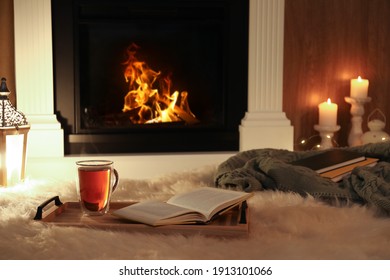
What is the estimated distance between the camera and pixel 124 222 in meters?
1.48

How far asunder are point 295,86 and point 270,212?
7.12 feet

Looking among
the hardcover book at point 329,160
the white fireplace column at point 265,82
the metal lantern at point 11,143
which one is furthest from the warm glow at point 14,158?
the white fireplace column at point 265,82

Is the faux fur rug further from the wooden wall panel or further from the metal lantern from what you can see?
the wooden wall panel

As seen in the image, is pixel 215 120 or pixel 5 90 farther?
pixel 215 120

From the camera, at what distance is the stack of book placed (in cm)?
191

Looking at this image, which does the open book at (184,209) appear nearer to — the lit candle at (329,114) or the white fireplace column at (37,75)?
the white fireplace column at (37,75)

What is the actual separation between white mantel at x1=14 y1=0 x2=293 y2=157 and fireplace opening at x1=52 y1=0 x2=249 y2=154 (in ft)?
0.17

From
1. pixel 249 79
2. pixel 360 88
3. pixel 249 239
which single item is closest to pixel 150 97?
pixel 249 79

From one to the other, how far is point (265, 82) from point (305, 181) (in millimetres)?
1813

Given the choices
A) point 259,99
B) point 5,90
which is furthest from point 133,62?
point 5,90

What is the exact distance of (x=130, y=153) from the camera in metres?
3.49

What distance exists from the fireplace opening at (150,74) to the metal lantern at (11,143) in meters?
0.71

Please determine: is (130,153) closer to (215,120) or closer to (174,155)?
(174,155)

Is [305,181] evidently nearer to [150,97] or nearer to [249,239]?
[249,239]
